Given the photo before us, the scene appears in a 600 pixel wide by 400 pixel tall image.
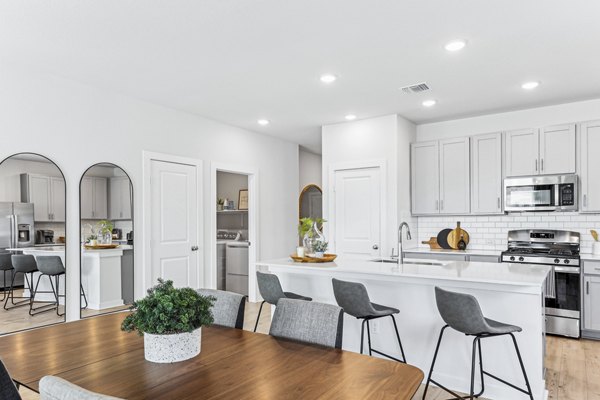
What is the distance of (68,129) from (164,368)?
324 centimetres

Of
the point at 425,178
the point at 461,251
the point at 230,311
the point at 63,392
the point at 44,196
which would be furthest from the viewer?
the point at 425,178

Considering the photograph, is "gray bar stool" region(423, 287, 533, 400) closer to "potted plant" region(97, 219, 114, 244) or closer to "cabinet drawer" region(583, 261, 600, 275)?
"cabinet drawer" region(583, 261, 600, 275)

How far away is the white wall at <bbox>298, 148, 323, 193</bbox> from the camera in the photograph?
26.9ft

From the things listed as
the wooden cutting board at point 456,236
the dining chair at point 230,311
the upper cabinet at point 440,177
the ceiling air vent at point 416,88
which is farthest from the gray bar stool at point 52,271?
the wooden cutting board at point 456,236

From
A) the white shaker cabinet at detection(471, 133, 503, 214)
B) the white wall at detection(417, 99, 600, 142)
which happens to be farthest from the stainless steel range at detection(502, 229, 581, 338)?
the white wall at detection(417, 99, 600, 142)

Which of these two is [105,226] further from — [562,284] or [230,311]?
[562,284]

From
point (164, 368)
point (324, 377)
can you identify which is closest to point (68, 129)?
point (164, 368)

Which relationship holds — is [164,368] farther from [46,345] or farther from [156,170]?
[156,170]

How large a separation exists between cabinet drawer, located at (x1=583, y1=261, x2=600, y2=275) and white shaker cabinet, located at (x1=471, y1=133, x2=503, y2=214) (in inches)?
41.3

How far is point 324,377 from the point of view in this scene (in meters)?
1.48

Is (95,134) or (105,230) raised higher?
(95,134)

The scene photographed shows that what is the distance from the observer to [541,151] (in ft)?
15.8

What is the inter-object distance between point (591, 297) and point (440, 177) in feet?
6.83

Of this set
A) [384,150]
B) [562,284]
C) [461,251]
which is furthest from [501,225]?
[384,150]
